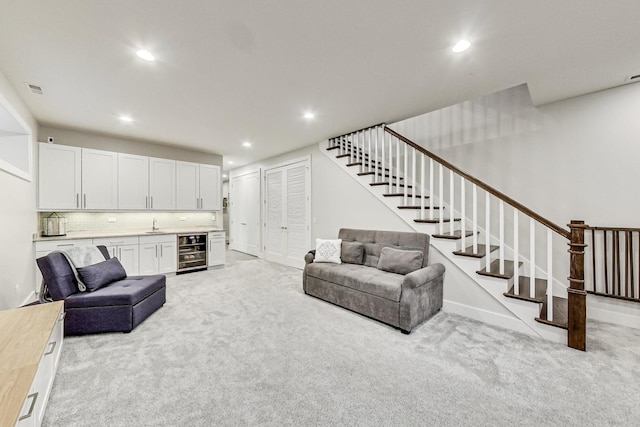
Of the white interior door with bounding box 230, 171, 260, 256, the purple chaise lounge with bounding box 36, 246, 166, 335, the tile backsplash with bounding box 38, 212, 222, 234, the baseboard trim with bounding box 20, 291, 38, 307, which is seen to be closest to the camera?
the purple chaise lounge with bounding box 36, 246, 166, 335

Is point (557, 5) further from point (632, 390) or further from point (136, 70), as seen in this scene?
point (136, 70)

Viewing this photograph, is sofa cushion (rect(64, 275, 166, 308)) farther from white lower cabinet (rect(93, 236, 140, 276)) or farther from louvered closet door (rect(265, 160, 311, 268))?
louvered closet door (rect(265, 160, 311, 268))

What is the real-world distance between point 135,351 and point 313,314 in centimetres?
179

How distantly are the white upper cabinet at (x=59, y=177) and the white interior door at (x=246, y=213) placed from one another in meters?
3.56

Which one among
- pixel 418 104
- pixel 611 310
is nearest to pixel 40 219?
pixel 418 104

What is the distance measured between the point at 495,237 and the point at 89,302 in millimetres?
5078

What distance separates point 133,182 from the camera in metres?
4.86

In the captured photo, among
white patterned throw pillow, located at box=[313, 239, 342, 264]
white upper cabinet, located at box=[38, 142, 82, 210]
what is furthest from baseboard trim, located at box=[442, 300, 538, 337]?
white upper cabinet, located at box=[38, 142, 82, 210]

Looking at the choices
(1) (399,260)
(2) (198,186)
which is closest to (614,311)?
(1) (399,260)

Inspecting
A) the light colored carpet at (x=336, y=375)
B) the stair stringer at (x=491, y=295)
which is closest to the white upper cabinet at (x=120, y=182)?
the light colored carpet at (x=336, y=375)

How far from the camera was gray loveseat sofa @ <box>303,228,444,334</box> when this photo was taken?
106 inches

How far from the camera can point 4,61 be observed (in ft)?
7.92

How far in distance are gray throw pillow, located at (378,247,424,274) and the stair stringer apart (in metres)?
0.41

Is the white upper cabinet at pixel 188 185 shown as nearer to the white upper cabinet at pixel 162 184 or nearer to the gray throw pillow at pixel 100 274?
the white upper cabinet at pixel 162 184
